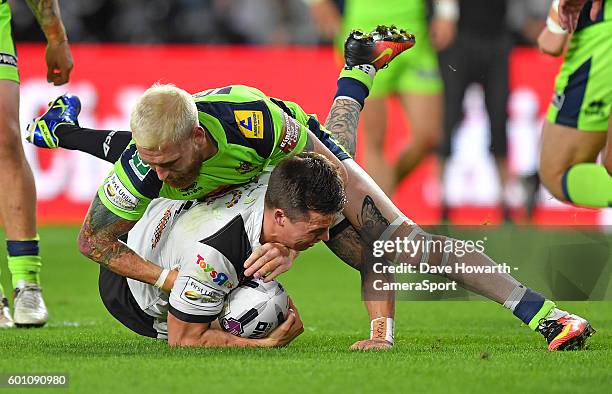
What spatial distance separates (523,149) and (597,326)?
623cm

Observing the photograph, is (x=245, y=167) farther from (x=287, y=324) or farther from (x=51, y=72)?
(x=51, y=72)

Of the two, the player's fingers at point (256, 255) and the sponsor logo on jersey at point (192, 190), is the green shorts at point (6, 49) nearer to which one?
the sponsor logo on jersey at point (192, 190)

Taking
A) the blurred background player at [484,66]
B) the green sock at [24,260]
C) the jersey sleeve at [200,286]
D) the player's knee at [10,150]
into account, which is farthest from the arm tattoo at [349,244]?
the blurred background player at [484,66]

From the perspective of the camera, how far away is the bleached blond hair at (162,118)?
15.8 feet

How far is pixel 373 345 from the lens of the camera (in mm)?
5164

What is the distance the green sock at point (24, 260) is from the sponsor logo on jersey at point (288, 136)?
72.0 inches

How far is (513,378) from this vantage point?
13.9ft

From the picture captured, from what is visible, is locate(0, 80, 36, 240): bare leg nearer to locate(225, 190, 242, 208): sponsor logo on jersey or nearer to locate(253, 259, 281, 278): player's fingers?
locate(225, 190, 242, 208): sponsor logo on jersey

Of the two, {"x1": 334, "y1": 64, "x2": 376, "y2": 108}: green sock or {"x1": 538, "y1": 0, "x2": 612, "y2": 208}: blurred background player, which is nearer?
{"x1": 334, "y1": 64, "x2": 376, "y2": 108}: green sock

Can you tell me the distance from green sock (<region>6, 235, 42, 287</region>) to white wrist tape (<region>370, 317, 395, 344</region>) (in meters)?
2.01

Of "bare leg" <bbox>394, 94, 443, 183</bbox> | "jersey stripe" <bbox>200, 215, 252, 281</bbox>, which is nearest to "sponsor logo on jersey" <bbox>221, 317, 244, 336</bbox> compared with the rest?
"jersey stripe" <bbox>200, 215, 252, 281</bbox>

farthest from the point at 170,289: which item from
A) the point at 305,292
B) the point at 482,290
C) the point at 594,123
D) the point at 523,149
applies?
the point at 523,149

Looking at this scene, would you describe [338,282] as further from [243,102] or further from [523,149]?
[523,149]

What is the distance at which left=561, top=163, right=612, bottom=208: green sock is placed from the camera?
7080mm
